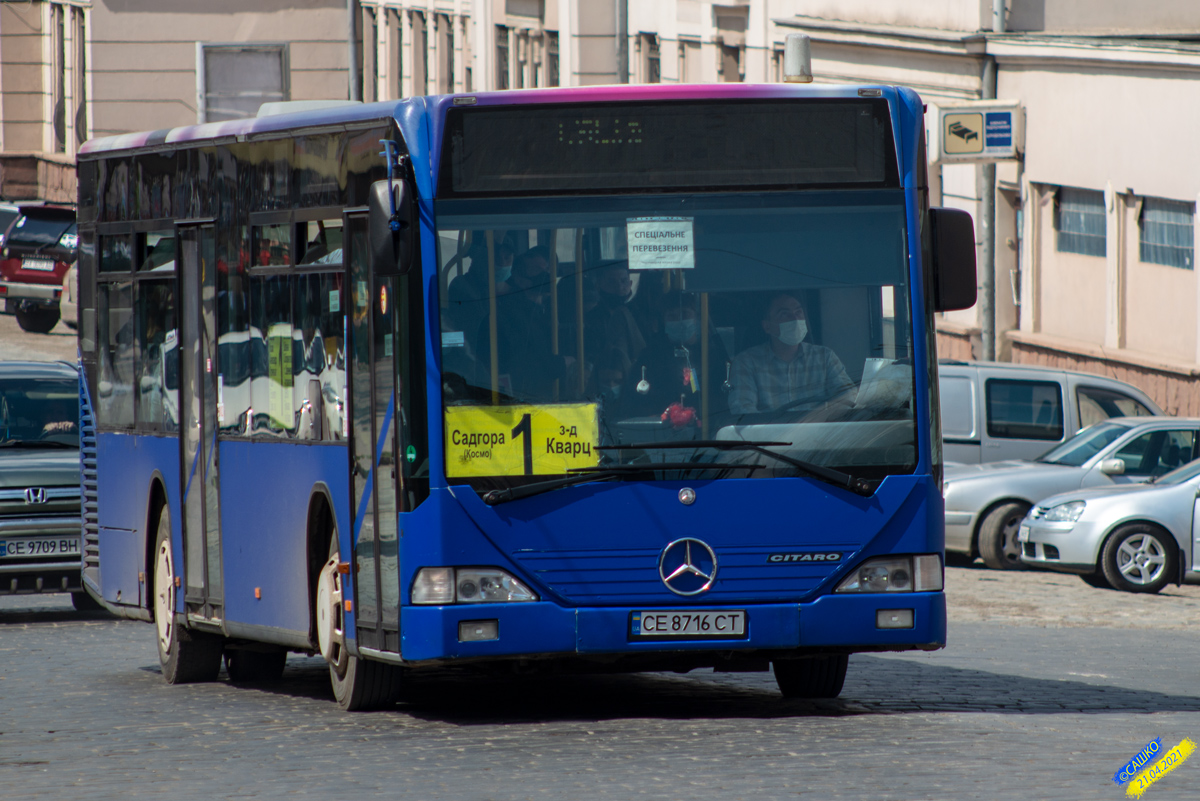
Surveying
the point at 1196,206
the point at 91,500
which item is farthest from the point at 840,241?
the point at 1196,206

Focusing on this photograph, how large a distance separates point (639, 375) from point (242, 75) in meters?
31.0

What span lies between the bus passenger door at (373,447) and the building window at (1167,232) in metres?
18.9

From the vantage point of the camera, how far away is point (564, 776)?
8.52 meters

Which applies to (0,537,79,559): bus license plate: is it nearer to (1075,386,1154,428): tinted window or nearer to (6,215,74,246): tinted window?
(1075,386,1154,428): tinted window

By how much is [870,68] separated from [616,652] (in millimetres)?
27128

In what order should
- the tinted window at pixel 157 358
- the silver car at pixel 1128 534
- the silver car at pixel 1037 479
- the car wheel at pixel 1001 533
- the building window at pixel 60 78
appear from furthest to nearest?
the building window at pixel 60 78 → the car wheel at pixel 1001 533 → the silver car at pixel 1037 479 → the silver car at pixel 1128 534 → the tinted window at pixel 157 358

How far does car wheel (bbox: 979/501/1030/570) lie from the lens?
2162 centimetres

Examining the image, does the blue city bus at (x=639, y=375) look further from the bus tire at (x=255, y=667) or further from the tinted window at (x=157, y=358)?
the bus tire at (x=255, y=667)

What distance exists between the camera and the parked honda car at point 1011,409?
78.0ft

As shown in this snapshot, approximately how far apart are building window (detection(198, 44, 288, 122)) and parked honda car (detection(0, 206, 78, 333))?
9.98 ft

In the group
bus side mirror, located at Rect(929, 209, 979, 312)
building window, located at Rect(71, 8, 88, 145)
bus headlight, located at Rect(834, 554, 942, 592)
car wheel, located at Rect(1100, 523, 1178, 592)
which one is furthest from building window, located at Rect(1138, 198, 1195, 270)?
building window, located at Rect(71, 8, 88, 145)

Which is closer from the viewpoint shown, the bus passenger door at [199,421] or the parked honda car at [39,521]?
the bus passenger door at [199,421]

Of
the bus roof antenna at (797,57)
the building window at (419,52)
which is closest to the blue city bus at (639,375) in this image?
the bus roof antenna at (797,57)

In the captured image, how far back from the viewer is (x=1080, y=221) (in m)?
30.7
